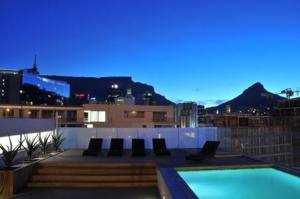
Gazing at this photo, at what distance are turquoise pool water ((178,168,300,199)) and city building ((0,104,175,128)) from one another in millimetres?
36276

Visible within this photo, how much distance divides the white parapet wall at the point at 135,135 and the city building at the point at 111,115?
28.5 metres

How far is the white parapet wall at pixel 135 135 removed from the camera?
16.8 m

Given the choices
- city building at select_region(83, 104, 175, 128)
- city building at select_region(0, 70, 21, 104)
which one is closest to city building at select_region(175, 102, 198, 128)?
city building at select_region(83, 104, 175, 128)

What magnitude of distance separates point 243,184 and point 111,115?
3976cm

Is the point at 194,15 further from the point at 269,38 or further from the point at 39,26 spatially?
the point at 39,26

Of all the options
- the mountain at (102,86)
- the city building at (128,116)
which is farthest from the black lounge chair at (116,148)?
the mountain at (102,86)

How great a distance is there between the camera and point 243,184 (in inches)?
329

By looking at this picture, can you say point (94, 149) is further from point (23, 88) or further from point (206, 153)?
point (23, 88)

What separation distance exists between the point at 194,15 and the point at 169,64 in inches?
688

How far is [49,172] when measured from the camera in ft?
33.2

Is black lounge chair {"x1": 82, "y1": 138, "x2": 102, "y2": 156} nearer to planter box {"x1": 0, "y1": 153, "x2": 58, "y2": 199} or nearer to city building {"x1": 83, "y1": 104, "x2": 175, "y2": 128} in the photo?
planter box {"x1": 0, "y1": 153, "x2": 58, "y2": 199}

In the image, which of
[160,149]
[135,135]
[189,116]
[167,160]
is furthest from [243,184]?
[189,116]

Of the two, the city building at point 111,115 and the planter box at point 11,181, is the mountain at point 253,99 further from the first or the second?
the planter box at point 11,181

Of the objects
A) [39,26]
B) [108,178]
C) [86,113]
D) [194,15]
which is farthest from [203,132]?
[86,113]
